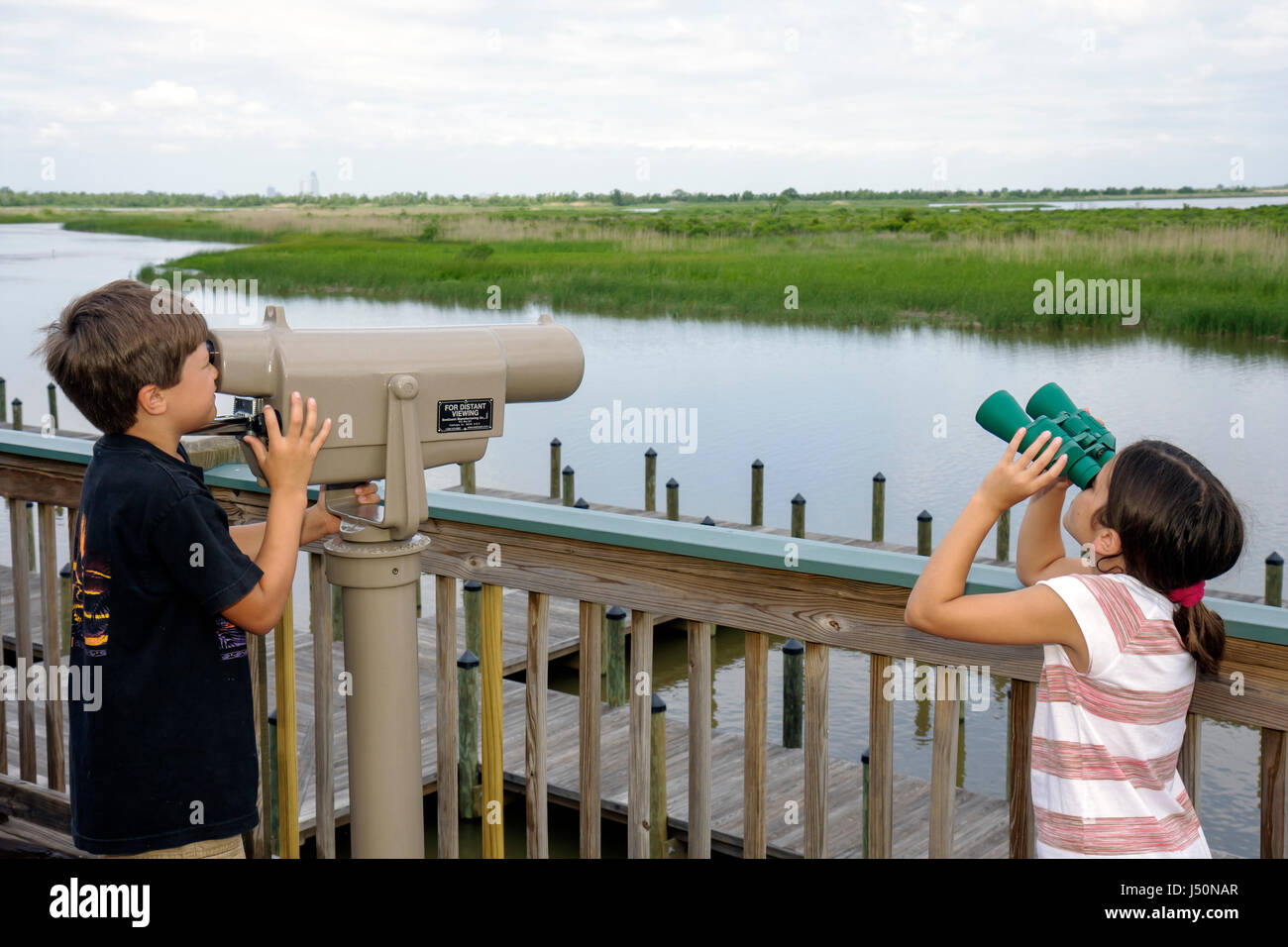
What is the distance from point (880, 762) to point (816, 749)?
0.09 m

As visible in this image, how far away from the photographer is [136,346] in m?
1.63

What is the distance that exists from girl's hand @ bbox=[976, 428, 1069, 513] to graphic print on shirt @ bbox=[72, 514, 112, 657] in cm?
109

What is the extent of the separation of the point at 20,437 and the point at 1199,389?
1866cm

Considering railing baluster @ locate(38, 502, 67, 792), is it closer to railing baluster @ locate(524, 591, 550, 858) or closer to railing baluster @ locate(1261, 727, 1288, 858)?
railing baluster @ locate(524, 591, 550, 858)

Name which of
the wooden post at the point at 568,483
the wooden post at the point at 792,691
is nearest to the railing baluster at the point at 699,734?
the wooden post at the point at 792,691

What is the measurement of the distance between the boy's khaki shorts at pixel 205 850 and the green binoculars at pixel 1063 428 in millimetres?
1139

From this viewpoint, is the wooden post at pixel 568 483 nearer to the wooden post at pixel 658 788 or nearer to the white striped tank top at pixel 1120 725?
the wooden post at pixel 658 788

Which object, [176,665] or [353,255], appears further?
[353,255]

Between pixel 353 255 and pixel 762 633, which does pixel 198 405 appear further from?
pixel 353 255

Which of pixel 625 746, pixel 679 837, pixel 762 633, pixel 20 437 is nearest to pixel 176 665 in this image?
pixel 762 633

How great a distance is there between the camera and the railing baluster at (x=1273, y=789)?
1.54 metres

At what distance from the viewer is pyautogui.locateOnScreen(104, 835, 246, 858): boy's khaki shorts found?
5.72ft

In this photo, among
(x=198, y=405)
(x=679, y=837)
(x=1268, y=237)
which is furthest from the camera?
(x=1268, y=237)

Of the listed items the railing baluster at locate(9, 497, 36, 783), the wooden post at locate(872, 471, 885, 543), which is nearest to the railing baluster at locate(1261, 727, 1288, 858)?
the railing baluster at locate(9, 497, 36, 783)
